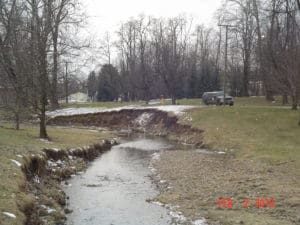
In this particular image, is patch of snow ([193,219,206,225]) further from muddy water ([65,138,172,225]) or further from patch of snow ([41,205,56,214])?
patch of snow ([41,205,56,214])

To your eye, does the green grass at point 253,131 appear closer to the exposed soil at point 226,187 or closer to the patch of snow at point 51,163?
the exposed soil at point 226,187

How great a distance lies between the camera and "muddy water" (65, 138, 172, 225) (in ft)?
39.6

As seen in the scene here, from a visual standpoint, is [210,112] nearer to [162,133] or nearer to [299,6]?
[162,133]

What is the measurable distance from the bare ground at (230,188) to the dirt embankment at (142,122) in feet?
40.8

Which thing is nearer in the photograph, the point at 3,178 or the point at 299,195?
the point at 3,178

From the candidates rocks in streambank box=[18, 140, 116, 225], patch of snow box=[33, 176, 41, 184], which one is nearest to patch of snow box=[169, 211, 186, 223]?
rocks in streambank box=[18, 140, 116, 225]

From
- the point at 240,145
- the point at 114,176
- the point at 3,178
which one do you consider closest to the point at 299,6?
the point at 240,145

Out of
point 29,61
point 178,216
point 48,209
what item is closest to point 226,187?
point 178,216

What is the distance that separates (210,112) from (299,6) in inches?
505

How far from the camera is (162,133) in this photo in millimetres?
41625
